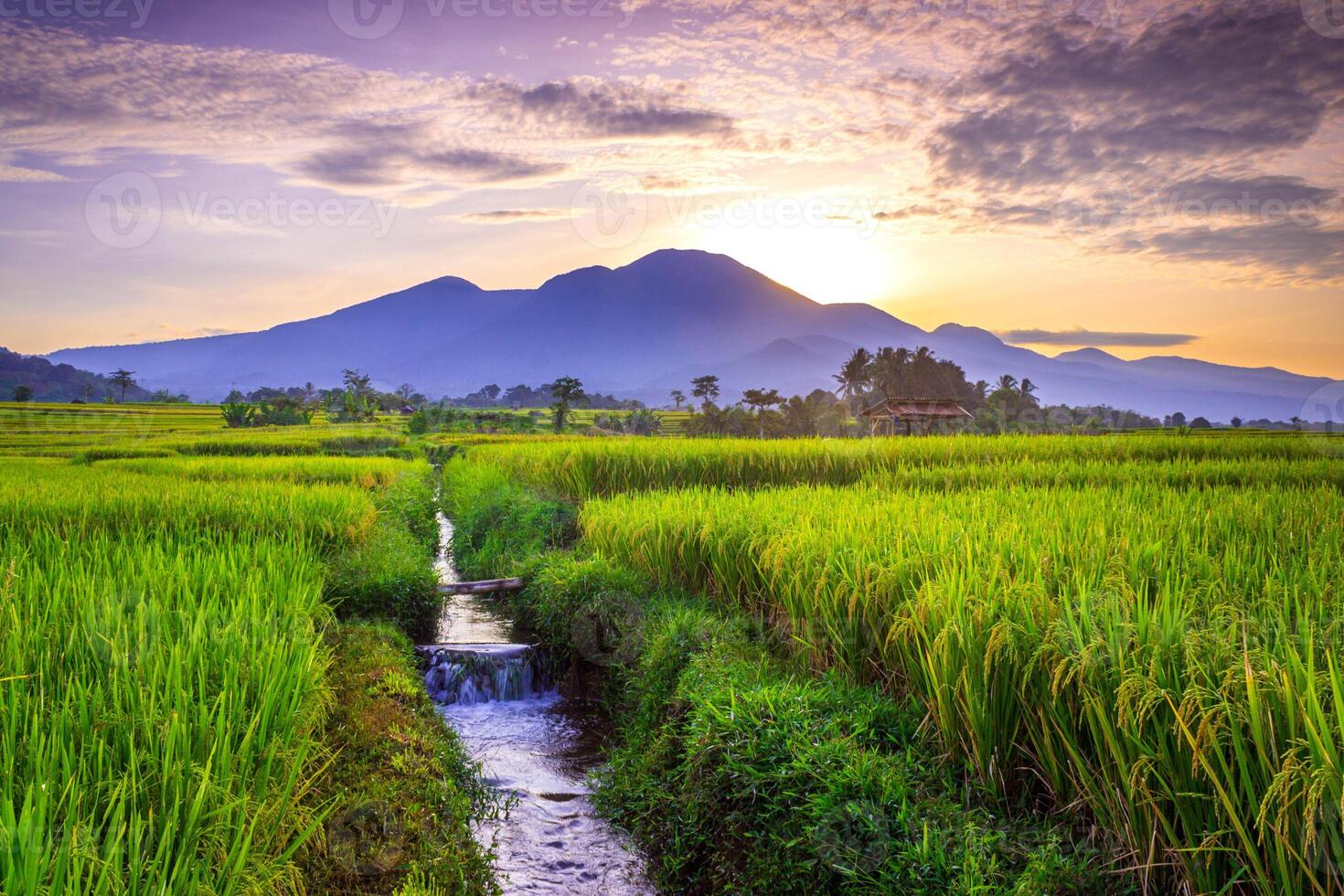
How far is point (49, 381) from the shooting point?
81.3 m

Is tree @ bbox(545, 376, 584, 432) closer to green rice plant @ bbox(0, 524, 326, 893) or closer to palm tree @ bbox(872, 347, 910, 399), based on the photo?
palm tree @ bbox(872, 347, 910, 399)

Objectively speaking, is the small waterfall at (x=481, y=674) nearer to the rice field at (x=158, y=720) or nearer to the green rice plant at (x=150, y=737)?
the rice field at (x=158, y=720)

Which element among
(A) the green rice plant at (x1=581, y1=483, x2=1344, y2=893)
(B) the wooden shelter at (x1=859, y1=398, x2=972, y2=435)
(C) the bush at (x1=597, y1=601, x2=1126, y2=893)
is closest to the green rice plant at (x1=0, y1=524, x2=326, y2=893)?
(C) the bush at (x1=597, y1=601, x2=1126, y2=893)

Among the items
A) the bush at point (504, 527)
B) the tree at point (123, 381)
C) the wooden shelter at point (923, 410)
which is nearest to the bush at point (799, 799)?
the bush at point (504, 527)

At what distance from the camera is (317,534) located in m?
8.67

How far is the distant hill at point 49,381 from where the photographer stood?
7206 cm

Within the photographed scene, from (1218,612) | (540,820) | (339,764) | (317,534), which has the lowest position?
(540,820)

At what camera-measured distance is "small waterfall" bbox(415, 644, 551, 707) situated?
6762mm

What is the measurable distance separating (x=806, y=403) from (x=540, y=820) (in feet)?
145

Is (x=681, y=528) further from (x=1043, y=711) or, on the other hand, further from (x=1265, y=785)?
(x=1265, y=785)

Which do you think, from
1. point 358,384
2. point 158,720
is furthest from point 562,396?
point 158,720

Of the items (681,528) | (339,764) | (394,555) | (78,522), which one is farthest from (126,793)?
(78,522)

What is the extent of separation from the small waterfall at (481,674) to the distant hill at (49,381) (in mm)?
80467

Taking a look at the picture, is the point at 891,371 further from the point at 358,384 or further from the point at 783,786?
the point at 783,786
